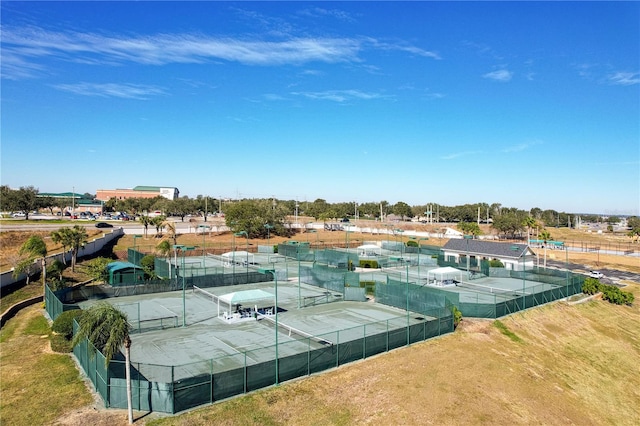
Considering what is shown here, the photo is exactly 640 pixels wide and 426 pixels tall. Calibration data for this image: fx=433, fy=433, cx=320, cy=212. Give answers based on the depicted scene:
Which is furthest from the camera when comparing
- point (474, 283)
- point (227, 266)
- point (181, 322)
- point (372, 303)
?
point (227, 266)

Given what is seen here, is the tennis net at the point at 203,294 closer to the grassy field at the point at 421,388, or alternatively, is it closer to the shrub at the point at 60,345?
the grassy field at the point at 421,388

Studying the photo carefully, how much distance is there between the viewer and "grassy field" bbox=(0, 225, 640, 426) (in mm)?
15836

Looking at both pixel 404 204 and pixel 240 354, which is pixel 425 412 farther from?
pixel 404 204

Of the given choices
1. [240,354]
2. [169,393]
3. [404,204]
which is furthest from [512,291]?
[404,204]

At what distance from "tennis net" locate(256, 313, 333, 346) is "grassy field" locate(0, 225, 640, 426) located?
2.63m

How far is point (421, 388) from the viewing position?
61.3ft

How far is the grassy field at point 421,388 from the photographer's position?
15836mm

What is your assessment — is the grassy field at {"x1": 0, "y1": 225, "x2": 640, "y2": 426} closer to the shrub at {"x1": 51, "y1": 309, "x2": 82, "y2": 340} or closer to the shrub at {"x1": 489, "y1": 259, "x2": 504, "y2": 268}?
the shrub at {"x1": 51, "y1": 309, "x2": 82, "y2": 340}

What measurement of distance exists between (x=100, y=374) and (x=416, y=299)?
20182mm

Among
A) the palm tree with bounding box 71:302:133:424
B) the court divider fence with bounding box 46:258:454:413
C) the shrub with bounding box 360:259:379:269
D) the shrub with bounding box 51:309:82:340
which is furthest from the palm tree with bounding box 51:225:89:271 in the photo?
the shrub with bounding box 360:259:379:269

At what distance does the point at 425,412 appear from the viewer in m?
16.8

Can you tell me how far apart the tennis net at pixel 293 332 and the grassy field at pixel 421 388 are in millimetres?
2629

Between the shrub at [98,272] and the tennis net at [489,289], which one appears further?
the shrub at [98,272]

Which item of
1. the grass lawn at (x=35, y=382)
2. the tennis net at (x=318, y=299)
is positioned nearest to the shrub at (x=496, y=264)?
the tennis net at (x=318, y=299)
